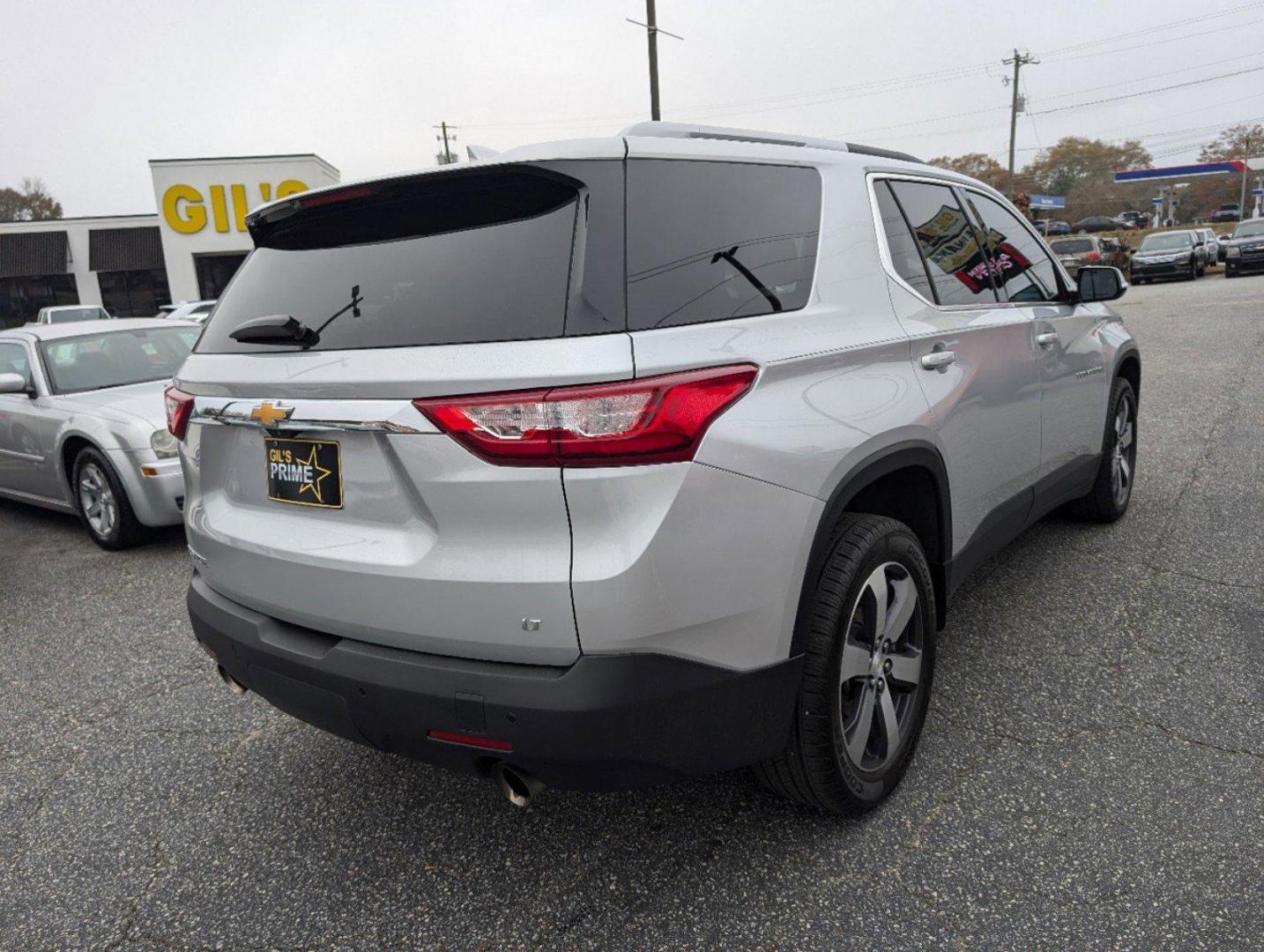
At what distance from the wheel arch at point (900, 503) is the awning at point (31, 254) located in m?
44.8

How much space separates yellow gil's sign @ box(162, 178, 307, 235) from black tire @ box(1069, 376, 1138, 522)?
3086 cm

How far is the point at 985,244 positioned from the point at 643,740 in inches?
101

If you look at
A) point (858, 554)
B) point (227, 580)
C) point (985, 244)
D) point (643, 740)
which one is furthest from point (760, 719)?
point (985, 244)

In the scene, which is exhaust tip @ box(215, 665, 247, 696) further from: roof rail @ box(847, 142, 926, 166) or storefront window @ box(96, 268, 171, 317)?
storefront window @ box(96, 268, 171, 317)

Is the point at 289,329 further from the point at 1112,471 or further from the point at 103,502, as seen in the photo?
the point at 103,502

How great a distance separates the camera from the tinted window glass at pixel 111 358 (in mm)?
6375

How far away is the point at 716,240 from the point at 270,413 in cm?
114

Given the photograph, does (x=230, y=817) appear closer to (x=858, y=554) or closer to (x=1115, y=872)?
(x=858, y=554)

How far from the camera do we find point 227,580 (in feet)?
8.13

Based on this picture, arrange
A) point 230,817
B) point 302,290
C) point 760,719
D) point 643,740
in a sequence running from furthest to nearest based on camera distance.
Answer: point 230,817, point 302,290, point 760,719, point 643,740

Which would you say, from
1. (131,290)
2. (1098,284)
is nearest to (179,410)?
(1098,284)

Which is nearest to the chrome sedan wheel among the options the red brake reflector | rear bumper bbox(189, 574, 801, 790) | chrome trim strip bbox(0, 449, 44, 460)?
chrome trim strip bbox(0, 449, 44, 460)

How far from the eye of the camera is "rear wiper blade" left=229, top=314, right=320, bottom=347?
7.38 ft

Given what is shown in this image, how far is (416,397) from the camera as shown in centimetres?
194
